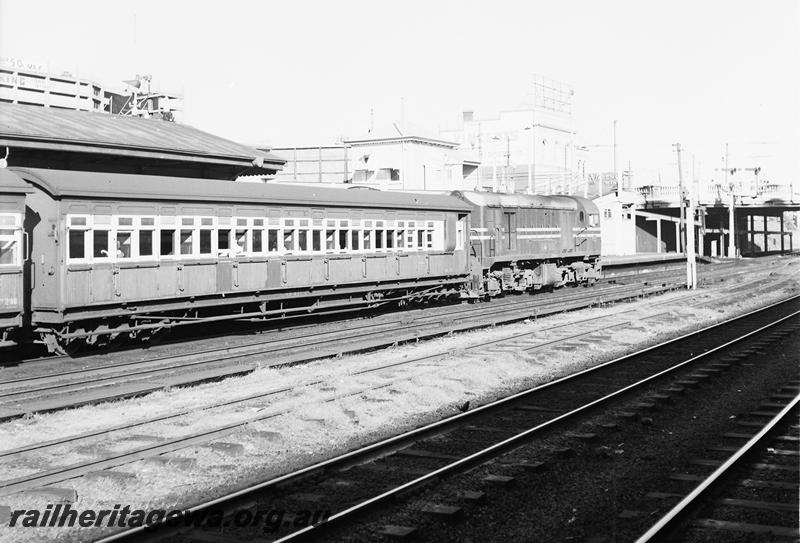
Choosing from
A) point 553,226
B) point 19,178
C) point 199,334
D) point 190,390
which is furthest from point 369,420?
point 553,226

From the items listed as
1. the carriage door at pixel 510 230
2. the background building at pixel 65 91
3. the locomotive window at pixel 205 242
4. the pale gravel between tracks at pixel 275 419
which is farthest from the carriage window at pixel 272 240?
the background building at pixel 65 91

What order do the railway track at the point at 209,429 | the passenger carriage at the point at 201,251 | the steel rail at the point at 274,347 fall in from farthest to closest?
the passenger carriage at the point at 201,251 < the steel rail at the point at 274,347 < the railway track at the point at 209,429

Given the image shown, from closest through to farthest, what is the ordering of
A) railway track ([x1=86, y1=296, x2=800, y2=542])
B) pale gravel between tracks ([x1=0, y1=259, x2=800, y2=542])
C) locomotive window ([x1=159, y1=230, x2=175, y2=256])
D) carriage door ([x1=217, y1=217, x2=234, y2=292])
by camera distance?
railway track ([x1=86, y1=296, x2=800, y2=542]) < pale gravel between tracks ([x1=0, y1=259, x2=800, y2=542]) < locomotive window ([x1=159, y1=230, x2=175, y2=256]) < carriage door ([x1=217, y1=217, x2=234, y2=292])

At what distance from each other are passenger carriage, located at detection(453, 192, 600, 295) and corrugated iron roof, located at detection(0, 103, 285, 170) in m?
7.98

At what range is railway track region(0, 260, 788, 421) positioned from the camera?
45.2ft

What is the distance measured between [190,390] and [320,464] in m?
5.68

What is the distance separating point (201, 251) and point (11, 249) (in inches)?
183

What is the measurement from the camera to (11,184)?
53.3 feet

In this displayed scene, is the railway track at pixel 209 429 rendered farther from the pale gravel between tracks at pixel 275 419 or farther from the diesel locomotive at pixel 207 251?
the diesel locomotive at pixel 207 251

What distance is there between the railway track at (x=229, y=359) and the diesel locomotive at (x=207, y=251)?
1230mm

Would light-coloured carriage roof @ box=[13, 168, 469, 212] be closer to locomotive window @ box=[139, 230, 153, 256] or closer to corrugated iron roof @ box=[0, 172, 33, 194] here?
corrugated iron roof @ box=[0, 172, 33, 194]

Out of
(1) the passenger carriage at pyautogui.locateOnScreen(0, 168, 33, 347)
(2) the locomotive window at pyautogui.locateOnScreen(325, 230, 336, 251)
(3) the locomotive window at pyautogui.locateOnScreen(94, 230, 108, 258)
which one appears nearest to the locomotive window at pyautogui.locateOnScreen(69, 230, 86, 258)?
(3) the locomotive window at pyautogui.locateOnScreen(94, 230, 108, 258)

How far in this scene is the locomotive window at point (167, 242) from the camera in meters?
19.2

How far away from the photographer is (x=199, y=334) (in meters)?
22.4
